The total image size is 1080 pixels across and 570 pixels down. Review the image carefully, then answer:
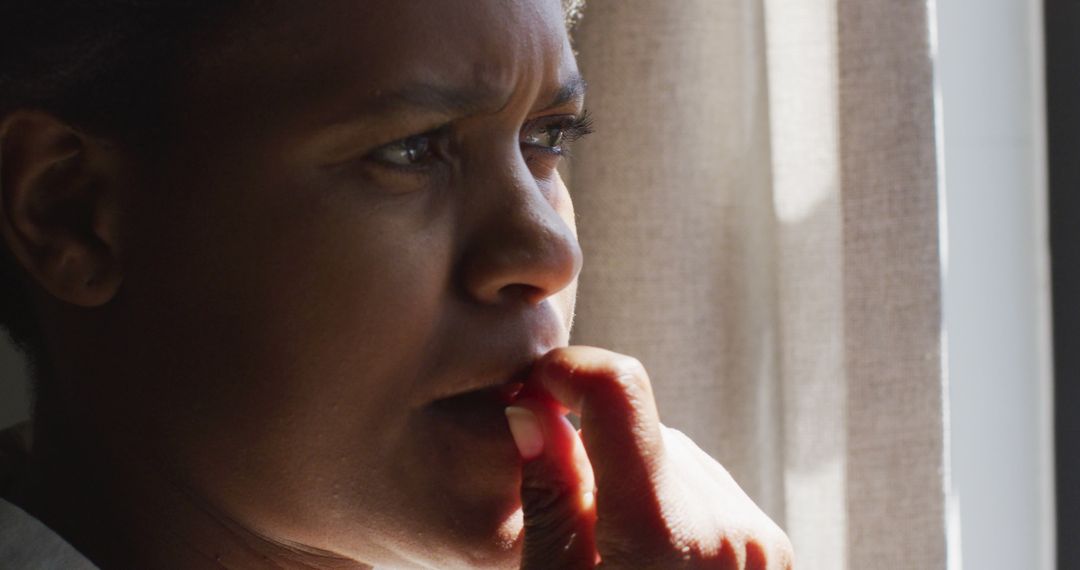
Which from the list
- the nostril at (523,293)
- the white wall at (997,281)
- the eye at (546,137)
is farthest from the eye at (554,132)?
the white wall at (997,281)

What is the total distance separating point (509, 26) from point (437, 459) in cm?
28

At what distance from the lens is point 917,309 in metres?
1.28

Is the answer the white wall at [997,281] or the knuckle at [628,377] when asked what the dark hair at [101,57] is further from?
the white wall at [997,281]

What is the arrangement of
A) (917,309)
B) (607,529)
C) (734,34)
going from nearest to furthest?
1. (607,529)
2. (917,309)
3. (734,34)

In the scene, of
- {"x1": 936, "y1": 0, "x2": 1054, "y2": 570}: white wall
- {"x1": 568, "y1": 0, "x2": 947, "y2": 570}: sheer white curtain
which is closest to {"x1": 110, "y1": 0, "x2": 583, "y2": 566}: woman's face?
{"x1": 568, "y1": 0, "x2": 947, "y2": 570}: sheer white curtain

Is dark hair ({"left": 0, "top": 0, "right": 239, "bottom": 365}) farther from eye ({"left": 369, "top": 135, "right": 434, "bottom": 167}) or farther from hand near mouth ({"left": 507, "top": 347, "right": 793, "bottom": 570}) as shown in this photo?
hand near mouth ({"left": 507, "top": 347, "right": 793, "bottom": 570})


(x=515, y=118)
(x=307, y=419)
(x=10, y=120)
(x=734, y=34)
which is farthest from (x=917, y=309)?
(x=10, y=120)

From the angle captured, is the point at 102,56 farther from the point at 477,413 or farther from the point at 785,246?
the point at 785,246

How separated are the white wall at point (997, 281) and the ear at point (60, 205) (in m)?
0.98

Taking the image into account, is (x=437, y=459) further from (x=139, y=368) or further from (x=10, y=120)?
(x=10, y=120)

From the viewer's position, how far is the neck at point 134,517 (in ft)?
2.83

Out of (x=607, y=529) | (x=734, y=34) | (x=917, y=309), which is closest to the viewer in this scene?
(x=607, y=529)

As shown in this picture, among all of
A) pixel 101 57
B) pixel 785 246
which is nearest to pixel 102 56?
pixel 101 57

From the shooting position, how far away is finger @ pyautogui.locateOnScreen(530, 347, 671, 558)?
2.60 ft
